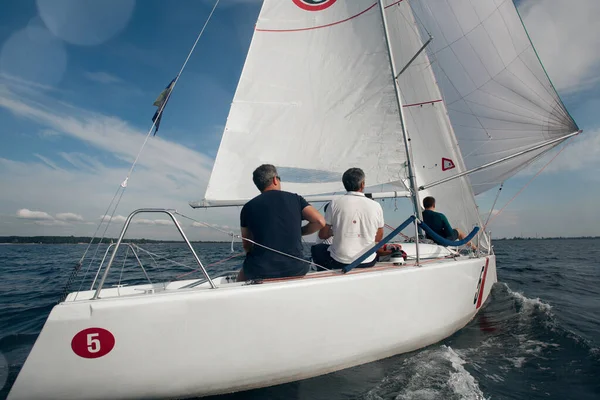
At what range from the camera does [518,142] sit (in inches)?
217

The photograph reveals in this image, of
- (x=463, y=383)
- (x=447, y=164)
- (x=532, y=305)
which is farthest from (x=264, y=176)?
(x=532, y=305)

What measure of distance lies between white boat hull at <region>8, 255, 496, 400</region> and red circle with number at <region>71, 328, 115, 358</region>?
0.04ft

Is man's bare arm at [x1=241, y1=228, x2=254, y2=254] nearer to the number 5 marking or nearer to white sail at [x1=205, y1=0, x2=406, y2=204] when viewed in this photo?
the number 5 marking

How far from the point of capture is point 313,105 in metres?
4.44

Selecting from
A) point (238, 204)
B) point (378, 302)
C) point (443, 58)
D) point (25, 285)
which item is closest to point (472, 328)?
point (378, 302)

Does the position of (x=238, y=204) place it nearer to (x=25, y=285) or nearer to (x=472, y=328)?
(x=472, y=328)

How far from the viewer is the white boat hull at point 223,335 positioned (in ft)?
5.35

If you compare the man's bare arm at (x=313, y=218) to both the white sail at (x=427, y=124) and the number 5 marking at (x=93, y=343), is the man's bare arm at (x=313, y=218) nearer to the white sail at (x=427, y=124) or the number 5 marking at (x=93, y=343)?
the number 5 marking at (x=93, y=343)

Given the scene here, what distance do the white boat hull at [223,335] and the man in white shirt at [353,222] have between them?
1.18 feet

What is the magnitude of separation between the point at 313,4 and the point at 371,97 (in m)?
1.79

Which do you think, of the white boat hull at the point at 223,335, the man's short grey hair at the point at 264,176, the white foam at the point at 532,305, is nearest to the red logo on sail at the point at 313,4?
the man's short grey hair at the point at 264,176

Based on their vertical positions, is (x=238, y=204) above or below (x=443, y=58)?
below

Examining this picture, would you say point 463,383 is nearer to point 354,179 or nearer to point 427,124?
point 354,179

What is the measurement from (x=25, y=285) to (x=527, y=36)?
1090 cm
